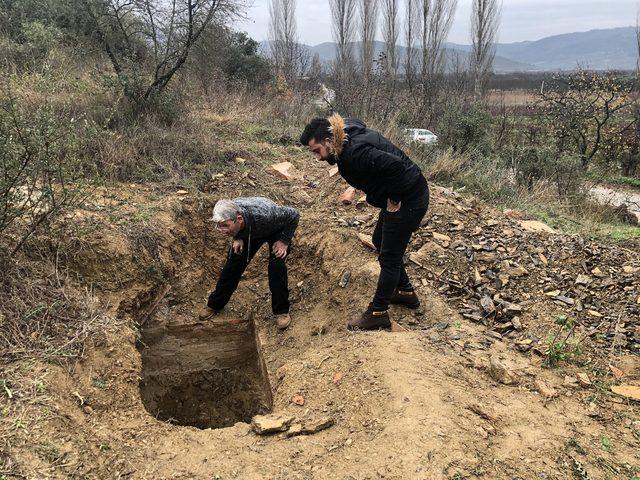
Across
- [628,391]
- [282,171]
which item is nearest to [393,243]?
[628,391]

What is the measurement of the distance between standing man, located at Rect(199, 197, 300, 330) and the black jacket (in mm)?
890

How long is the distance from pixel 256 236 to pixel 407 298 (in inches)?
55.5

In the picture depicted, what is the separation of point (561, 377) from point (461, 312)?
0.97 metres

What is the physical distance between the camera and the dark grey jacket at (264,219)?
3775mm

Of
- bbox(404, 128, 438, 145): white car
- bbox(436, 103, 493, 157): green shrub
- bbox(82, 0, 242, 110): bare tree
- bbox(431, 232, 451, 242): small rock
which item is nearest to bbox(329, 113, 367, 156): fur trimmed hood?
bbox(431, 232, 451, 242): small rock

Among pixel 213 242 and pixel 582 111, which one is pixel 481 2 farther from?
pixel 213 242

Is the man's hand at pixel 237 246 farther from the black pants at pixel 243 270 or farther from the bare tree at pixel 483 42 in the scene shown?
the bare tree at pixel 483 42

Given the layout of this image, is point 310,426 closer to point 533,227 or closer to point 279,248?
point 279,248

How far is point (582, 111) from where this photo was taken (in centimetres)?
1361

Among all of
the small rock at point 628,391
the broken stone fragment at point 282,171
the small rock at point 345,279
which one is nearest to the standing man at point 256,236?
the small rock at point 345,279

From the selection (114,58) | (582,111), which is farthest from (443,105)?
(114,58)

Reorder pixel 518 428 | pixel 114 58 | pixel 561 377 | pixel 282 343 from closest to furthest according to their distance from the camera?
1. pixel 518 428
2. pixel 561 377
3. pixel 282 343
4. pixel 114 58

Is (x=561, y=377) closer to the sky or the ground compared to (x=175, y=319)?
closer to the sky

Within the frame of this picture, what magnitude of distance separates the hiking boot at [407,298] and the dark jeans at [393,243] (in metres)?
0.40
